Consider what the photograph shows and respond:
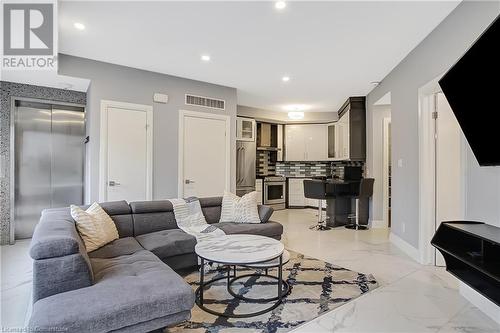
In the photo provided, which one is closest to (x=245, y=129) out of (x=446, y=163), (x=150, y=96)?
(x=150, y=96)

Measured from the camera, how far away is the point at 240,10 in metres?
2.68

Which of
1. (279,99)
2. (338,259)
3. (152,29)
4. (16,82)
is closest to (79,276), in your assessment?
(152,29)

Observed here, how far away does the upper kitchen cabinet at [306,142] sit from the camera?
764 centimetres

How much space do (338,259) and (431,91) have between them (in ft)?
7.55

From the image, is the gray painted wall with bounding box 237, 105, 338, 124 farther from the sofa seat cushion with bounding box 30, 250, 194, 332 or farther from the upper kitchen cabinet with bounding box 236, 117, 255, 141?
the sofa seat cushion with bounding box 30, 250, 194, 332

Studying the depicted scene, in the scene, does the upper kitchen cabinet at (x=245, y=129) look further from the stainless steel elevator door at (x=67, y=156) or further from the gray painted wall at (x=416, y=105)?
the stainless steel elevator door at (x=67, y=156)

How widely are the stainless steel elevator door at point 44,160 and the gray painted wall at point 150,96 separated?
2.79 feet

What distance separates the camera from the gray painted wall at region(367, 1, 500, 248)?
7.63ft

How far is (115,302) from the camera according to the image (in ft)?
5.21

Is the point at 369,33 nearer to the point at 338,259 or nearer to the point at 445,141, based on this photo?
the point at 445,141

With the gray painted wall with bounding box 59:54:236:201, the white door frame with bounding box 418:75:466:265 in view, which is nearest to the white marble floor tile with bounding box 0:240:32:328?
the gray painted wall with bounding box 59:54:236:201

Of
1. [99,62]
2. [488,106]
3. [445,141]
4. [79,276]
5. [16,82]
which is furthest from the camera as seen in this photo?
[16,82]

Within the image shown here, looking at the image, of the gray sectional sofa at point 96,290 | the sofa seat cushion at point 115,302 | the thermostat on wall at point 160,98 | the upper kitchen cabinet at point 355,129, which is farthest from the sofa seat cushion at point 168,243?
the upper kitchen cabinet at point 355,129

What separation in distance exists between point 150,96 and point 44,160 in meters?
2.07
